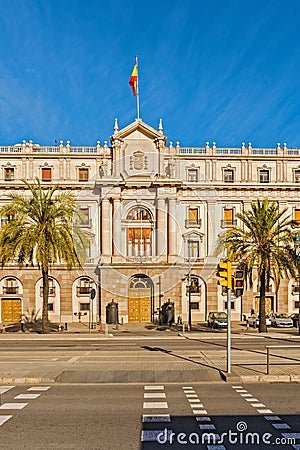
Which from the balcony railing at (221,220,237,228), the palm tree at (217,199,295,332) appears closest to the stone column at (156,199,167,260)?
the balcony railing at (221,220,237,228)

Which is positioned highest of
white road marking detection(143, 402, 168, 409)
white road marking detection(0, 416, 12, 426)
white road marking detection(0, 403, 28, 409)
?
white road marking detection(0, 416, 12, 426)

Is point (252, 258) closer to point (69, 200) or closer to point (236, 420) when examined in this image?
point (69, 200)

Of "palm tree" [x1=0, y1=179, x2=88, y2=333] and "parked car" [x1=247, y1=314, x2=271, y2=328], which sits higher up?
"palm tree" [x1=0, y1=179, x2=88, y2=333]

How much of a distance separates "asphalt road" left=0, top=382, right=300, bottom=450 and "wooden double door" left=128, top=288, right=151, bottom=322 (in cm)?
3487

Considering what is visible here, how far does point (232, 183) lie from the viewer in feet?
180

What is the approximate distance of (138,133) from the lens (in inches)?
2114

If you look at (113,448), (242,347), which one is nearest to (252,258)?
(242,347)

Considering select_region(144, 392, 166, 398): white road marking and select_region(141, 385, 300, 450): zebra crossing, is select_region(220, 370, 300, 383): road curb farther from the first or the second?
select_region(144, 392, 166, 398): white road marking

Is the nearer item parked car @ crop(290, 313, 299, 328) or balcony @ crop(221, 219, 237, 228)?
parked car @ crop(290, 313, 299, 328)

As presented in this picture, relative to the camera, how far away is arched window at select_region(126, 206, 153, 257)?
52781 millimetres

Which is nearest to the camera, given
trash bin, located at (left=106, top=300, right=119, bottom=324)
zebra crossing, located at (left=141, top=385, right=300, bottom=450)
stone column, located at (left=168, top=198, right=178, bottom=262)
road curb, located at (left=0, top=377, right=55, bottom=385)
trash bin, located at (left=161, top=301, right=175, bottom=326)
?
zebra crossing, located at (left=141, top=385, right=300, bottom=450)

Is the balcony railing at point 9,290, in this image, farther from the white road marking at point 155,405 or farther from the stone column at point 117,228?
the white road marking at point 155,405

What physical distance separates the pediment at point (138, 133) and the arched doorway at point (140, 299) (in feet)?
51.0

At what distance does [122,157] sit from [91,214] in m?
7.25
